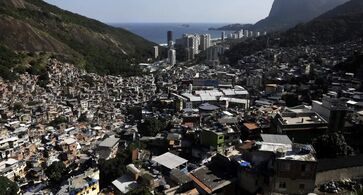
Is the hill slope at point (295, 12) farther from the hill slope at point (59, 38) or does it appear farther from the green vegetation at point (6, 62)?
the green vegetation at point (6, 62)

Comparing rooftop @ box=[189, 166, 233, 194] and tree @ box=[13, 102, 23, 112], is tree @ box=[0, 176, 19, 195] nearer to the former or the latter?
rooftop @ box=[189, 166, 233, 194]

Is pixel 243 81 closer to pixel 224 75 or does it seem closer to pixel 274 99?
pixel 224 75

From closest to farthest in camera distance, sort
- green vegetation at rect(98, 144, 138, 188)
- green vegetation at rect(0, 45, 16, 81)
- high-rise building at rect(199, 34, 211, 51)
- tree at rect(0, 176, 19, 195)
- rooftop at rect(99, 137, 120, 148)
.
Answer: tree at rect(0, 176, 19, 195) < green vegetation at rect(98, 144, 138, 188) < rooftop at rect(99, 137, 120, 148) < green vegetation at rect(0, 45, 16, 81) < high-rise building at rect(199, 34, 211, 51)

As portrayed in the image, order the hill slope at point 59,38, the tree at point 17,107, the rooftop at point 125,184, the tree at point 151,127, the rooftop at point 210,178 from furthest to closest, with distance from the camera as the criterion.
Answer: the hill slope at point 59,38, the tree at point 17,107, the tree at point 151,127, the rooftop at point 125,184, the rooftop at point 210,178

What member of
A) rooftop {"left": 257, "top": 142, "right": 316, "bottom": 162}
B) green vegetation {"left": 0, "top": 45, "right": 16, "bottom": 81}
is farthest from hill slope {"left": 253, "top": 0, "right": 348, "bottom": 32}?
rooftop {"left": 257, "top": 142, "right": 316, "bottom": 162}

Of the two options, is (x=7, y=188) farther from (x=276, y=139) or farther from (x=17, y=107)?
(x=17, y=107)

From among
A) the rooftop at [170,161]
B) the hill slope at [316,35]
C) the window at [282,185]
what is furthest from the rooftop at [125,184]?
the hill slope at [316,35]

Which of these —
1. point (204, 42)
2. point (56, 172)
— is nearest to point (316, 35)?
point (204, 42)
